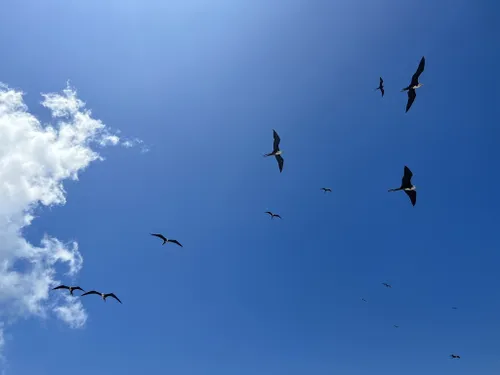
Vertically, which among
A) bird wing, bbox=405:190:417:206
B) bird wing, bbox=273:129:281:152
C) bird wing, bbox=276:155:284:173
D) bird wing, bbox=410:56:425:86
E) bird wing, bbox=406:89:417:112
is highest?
bird wing, bbox=410:56:425:86

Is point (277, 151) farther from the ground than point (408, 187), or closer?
farther from the ground

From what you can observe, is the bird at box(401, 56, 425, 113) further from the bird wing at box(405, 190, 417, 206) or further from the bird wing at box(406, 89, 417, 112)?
the bird wing at box(405, 190, 417, 206)

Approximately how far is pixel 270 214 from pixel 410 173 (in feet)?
80.0

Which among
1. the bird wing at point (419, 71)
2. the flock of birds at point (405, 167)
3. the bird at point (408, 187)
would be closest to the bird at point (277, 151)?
the flock of birds at point (405, 167)

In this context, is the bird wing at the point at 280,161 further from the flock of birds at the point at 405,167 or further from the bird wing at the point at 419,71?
the bird wing at the point at 419,71

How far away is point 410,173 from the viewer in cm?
4016

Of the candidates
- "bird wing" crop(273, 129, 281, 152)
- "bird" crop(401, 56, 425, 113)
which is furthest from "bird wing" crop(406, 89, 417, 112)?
"bird wing" crop(273, 129, 281, 152)

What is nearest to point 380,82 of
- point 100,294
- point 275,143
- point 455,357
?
point 275,143

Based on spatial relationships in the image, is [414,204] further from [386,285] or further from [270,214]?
[386,285]

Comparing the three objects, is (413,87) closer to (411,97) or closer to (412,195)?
(411,97)

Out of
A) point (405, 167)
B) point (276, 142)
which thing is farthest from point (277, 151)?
point (405, 167)

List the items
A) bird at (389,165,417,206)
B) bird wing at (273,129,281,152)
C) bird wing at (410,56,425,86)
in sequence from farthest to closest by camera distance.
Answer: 1. bird wing at (273,129,281,152)
2. bird wing at (410,56,425,86)
3. bird at (389,165,417,206)

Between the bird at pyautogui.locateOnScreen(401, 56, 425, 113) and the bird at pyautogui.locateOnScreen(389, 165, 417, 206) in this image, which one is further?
the bird at pyautogui.locateOnScreen(401, 56, 425, 113)

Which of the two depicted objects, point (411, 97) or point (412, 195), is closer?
point (412, 195)
